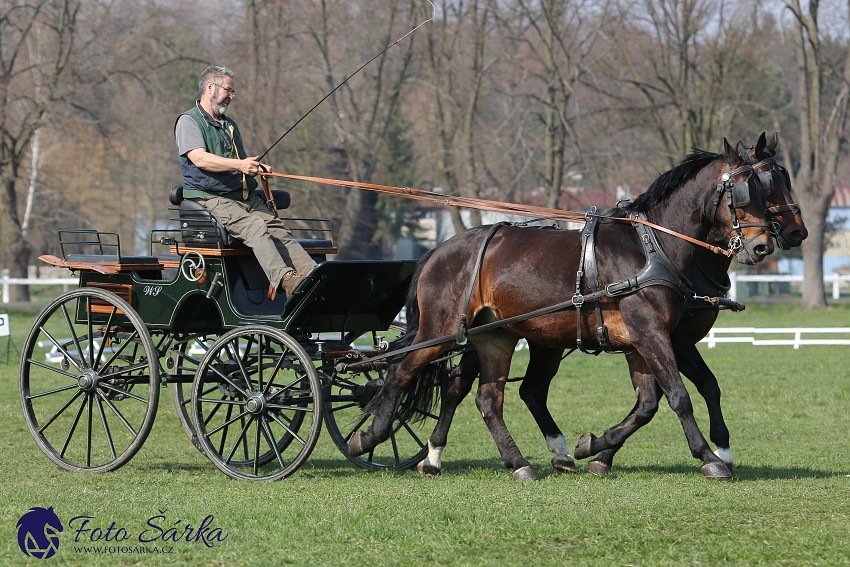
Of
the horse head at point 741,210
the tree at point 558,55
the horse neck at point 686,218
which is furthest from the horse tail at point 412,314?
the tree at point 558,55

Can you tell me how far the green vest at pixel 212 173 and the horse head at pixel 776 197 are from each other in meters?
3.40

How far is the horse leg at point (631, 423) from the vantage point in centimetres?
824

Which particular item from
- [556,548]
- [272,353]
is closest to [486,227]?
[272,353]

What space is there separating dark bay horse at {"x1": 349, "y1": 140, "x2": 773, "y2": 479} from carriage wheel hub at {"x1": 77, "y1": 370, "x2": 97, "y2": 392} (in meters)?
1.90

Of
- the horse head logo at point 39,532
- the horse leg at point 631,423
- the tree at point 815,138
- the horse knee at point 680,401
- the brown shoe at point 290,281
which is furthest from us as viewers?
the tree at point 815,138

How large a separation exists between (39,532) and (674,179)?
15.1ft

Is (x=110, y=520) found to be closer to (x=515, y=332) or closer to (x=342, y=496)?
(x=342, y=496)

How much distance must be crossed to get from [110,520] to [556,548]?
92.4 inches

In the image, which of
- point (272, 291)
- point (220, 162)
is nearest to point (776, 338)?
point (272, 291)

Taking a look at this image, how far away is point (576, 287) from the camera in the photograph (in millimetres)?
7988

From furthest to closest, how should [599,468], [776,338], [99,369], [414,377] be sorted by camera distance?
[776,338]
[99,369]
[414,377]
[599,468]

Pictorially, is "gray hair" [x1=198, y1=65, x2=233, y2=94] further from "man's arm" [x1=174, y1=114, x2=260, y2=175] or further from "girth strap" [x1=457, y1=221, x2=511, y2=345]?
"girth strap" [x1=457, y1=221, x2=511, y2=345]

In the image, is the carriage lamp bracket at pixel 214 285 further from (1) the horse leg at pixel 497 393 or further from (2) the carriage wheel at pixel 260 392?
(1) the horse leg at pixel 497 393

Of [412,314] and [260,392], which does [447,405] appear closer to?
[412,314]
